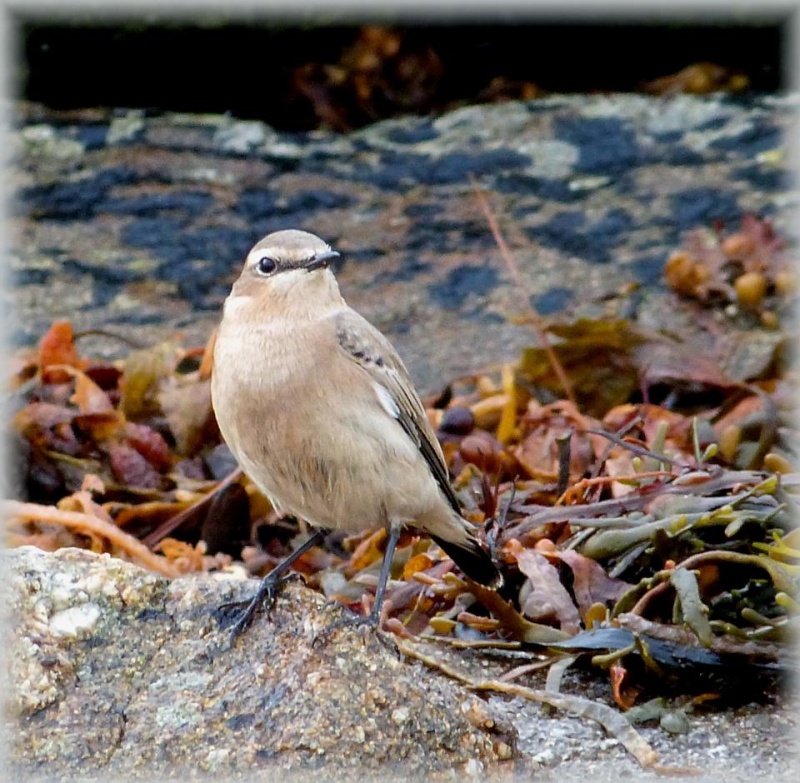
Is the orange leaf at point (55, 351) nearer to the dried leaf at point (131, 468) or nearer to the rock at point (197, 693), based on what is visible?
the dried leaf at point (131, 468)

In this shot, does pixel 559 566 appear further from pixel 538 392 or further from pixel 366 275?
pixel 366 275

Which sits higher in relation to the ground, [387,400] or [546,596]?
[387,400]

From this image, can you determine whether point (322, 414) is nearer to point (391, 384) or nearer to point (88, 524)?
point (391, 384)

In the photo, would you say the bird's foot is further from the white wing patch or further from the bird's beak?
the bird's beak

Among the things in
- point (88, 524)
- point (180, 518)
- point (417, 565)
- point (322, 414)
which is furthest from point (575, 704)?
point (180, 518)

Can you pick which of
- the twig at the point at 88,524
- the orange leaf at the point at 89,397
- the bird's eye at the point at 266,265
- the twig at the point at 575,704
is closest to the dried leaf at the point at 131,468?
the orange leaf at the point at 89,397

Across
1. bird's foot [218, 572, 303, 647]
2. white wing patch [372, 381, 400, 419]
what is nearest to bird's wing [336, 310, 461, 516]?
white wing patch [372, 381, 400, 419]
